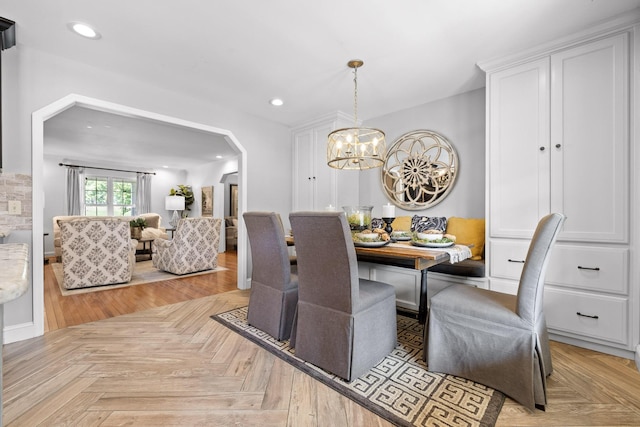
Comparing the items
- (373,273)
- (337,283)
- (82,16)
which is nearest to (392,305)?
(337,283)

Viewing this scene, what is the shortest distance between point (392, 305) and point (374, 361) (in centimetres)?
38

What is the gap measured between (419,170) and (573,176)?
1.52 m

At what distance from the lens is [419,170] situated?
355 centimetres

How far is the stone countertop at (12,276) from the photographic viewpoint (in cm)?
59

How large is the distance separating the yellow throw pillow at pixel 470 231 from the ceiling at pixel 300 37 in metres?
1.41

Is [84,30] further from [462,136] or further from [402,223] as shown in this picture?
[462,136]

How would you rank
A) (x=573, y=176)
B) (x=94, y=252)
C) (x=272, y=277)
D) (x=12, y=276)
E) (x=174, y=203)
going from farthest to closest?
(x=174, y=203), (x=94, y=252), (x=272, y=277), (x=573, y=176), (x=12, y=276)

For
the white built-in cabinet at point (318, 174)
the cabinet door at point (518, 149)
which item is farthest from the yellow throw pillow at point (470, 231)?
the white built-in cabinet at point (318, 174)

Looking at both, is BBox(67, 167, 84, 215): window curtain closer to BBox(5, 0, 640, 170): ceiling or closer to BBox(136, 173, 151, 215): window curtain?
BBox(136, 173, 151, 215): window curtain

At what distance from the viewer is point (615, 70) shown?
6.84 feet

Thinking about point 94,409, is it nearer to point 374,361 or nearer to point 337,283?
point 337,283

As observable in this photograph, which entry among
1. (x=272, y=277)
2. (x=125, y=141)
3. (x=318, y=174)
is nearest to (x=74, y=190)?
(x=125, y=141)

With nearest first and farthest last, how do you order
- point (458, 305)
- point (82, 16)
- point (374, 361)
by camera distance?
point (458, 305)
point (374, 361)
point (82, 16)

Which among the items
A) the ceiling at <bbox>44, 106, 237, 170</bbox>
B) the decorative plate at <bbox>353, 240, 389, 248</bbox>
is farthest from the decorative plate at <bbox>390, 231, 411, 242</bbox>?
the ceiling at <bbox>44, 106, 237, 170</bbox>
